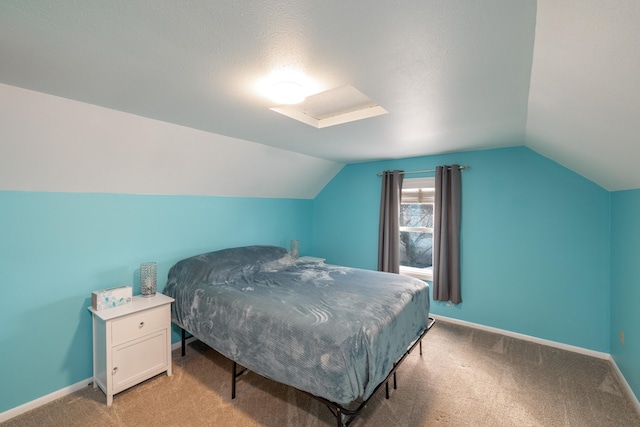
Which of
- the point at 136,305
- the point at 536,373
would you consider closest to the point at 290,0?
the point at 136,305

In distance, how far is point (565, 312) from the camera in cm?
303

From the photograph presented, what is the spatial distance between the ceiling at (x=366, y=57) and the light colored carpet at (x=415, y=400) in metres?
1.74

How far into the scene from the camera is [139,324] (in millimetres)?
2342

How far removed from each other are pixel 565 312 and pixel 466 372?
4.58ft

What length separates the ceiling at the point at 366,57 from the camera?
102 cm

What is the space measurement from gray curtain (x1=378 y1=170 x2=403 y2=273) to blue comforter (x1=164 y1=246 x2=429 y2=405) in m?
0.98

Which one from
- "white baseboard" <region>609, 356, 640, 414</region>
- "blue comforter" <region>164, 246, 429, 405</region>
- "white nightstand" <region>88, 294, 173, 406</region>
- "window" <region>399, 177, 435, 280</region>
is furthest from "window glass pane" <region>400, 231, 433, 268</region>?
"white nightstand" <region>88, 294, 173, 406</region>

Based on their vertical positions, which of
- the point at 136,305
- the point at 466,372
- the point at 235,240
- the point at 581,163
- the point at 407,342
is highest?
the point at 581,163

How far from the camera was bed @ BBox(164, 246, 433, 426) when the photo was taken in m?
1.74

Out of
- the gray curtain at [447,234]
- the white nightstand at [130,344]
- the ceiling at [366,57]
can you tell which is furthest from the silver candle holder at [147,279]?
the gray curtain at [447,234]

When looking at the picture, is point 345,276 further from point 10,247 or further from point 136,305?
point 10,247

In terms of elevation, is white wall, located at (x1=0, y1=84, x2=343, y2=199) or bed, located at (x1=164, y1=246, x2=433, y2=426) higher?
white wall, located at (x1=0, y1=84, x2=343, y2=199)

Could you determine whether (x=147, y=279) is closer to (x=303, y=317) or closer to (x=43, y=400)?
(x=43, y=400)

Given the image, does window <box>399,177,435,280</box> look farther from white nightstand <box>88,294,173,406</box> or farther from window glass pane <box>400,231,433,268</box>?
white nightstand <box>88,294,173,406</box>
